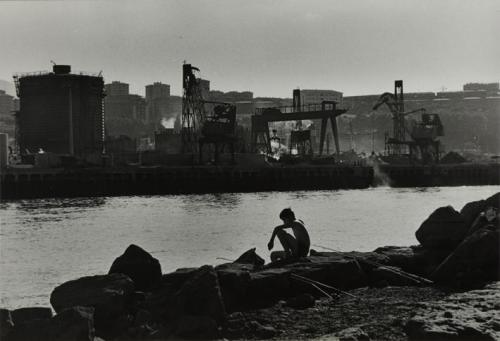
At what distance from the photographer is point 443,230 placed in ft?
52.2

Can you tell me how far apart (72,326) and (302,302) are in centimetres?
383

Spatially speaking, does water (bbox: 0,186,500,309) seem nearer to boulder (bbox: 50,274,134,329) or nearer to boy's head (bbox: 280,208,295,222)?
boulder (bbox: 50,274,134,329)

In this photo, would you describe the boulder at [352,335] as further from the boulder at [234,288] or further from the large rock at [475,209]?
the large rock at [475,209]

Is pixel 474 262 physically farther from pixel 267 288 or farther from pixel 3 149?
pixel 3 149

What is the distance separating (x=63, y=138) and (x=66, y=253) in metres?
65.9

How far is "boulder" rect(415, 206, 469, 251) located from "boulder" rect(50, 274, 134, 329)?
24.6 feet

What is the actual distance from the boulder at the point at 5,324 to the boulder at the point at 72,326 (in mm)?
769

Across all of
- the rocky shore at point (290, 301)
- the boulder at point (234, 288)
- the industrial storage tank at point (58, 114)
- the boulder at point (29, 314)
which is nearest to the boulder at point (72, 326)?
the rocky shore at point (290, 301)

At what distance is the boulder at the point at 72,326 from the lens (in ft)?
30.7

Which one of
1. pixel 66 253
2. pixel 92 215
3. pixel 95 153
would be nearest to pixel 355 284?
pixel 66 253

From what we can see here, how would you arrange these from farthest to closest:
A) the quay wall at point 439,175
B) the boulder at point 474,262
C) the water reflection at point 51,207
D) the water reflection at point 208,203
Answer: the quay wall at point 439,175 → the water reflection at point 208,203 → the water reflection at point 51,207 → the boulder at point 474,262

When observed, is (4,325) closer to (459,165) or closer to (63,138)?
(63,138)

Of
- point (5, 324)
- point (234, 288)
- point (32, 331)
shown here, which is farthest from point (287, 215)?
point (5, 324)

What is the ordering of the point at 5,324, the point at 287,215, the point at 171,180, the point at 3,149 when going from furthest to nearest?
the point at 3,149 < the point at 171,180 < the point at 287,215 < the point at 5,324
